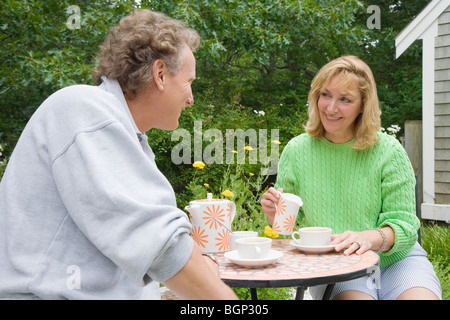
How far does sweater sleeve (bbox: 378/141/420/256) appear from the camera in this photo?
1865mm

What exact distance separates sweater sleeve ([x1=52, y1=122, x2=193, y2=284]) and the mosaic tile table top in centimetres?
49

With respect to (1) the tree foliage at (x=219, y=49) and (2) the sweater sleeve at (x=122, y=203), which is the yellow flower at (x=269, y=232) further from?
(1) the tree foliage at (x=219, y=49)

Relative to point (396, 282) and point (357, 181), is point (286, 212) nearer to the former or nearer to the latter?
point (357, 181)

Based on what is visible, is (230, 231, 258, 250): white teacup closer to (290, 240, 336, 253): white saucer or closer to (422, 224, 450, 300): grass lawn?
(290, 240, 336, 253): white saucer

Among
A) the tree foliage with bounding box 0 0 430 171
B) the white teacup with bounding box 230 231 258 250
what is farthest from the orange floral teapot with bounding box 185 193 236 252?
the tree foliage with bounding box 0 0 430 171

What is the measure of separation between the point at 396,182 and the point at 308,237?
51 centimetres

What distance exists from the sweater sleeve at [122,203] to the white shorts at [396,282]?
3.67 ft

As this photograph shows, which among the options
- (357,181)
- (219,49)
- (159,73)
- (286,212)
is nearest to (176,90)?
(159,73)

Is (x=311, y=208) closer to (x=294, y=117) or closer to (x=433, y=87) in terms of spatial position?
(x=433, y=87)

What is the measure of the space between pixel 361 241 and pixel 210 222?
60 centimetres

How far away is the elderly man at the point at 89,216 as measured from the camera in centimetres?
93

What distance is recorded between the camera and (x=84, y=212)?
95 centimetres

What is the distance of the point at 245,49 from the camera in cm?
608
